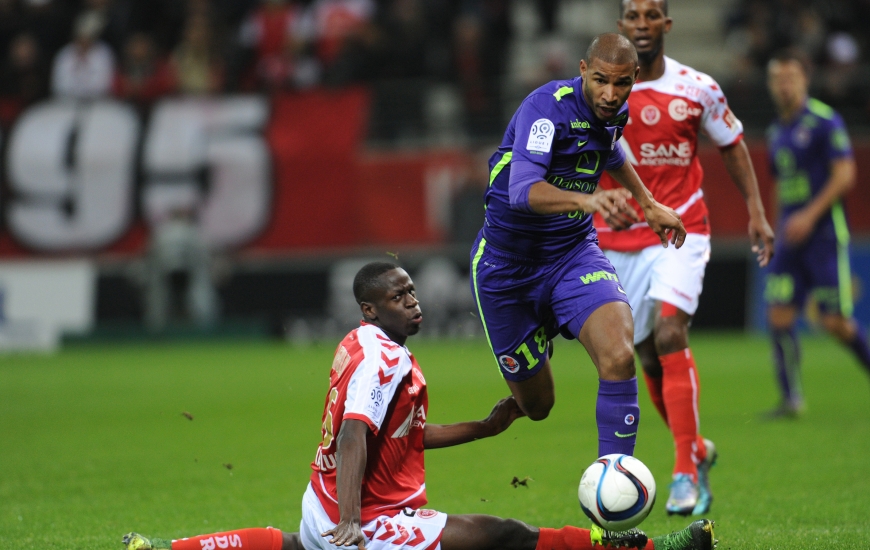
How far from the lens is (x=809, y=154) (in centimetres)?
1016

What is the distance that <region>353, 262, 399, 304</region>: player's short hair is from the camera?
477 centimetres

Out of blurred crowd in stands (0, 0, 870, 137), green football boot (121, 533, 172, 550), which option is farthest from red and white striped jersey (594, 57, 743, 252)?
blurred crowd in stands (0, 0, 870, 137)

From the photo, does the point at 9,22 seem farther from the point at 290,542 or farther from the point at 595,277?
the point at 290,542

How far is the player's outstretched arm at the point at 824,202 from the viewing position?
976cm

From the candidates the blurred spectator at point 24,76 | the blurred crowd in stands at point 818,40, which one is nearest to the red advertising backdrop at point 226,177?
the blurred spectator at point 24,76

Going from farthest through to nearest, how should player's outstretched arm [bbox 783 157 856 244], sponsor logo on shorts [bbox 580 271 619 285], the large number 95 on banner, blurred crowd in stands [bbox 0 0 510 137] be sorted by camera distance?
blurred crowd in stands [bbox 0 0 510 137]
the large number 95 on banner
player's outstretched arm [bbox 783 157 856 244]
sponsor logo on shorts [bbox 580 271 619 285]

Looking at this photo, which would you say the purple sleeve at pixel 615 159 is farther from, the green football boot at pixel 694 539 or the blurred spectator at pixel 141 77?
the blurred spectator at pixel 141 77

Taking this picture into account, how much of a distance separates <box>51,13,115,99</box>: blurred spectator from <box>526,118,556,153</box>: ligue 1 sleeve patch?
1664 centimetres

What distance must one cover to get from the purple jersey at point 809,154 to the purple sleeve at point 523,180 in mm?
6129

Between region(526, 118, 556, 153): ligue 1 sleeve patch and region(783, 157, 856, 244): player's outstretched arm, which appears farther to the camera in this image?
region(783, 157, 856, 244): player's outstretched arm

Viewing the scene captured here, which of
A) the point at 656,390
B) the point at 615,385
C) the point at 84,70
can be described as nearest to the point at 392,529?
the point at 615,385

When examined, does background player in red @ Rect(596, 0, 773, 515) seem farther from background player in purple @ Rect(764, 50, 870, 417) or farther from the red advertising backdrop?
the red advertising backdrop

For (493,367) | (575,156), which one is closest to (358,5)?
(493,367)

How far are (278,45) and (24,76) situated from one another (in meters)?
4.57
